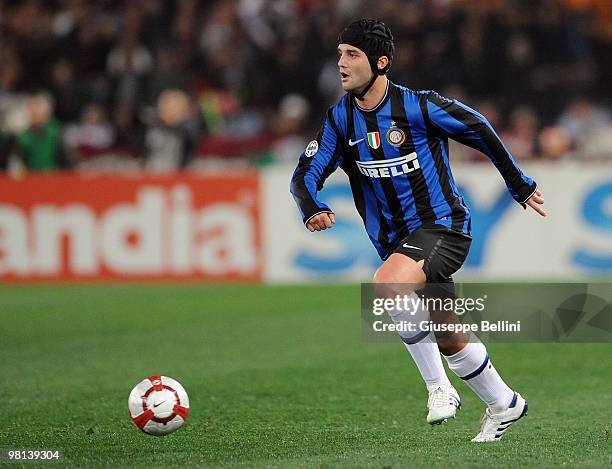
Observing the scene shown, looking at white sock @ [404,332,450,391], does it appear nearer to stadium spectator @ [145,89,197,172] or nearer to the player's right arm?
the player's right arm

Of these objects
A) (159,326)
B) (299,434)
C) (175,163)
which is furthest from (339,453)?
(175,163)

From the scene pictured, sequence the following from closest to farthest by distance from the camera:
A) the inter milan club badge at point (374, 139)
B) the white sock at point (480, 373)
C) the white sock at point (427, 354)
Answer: the white sock at point (480, 373) < the inter milan club badge at point (374, 139) < the white sock at point (427, 354)

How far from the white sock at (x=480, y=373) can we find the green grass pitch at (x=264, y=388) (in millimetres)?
213

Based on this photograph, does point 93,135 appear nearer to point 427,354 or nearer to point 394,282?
point 427,354

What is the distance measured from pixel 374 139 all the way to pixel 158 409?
1.77m

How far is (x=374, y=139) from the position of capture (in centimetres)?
605

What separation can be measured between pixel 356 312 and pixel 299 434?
5581 mm

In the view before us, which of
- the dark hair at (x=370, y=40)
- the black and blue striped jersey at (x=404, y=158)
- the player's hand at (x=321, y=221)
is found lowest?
the player's hand at (x=321, y=221)

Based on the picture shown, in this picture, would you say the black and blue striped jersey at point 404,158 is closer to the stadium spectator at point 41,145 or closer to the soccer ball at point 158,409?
the soccer ball at point 158,409

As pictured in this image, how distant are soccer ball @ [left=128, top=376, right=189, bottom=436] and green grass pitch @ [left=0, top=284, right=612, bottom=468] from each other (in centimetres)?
→ 11

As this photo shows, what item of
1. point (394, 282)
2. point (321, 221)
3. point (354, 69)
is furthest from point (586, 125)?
point (394, 282)

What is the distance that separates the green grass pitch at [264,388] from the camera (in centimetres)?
564

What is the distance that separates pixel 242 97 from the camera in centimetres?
1727

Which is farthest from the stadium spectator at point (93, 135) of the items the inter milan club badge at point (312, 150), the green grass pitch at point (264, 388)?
the inter milan club badge at point (312, 150)
